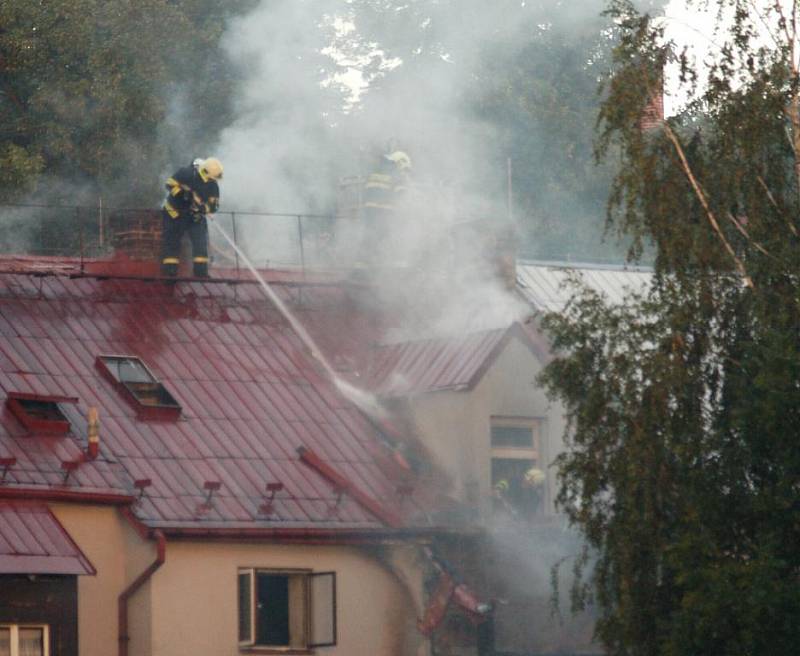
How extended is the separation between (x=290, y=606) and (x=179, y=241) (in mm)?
6830

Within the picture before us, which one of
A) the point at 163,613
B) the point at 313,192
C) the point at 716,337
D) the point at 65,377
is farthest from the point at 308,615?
the point at 313,192

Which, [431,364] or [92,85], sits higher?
[92,85]

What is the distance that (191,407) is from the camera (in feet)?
92.7

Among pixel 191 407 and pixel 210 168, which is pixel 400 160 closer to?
pixel 210 168

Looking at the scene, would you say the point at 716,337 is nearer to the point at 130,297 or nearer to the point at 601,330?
the point at 601,330

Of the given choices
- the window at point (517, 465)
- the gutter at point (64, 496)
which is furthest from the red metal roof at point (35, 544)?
the window at point (517, 465)

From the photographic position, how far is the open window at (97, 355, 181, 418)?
27.8 m

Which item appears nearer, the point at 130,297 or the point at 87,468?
the point at 87,468

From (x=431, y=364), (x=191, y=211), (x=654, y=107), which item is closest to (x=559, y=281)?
(x=431, y=364)

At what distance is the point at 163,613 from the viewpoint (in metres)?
25.7

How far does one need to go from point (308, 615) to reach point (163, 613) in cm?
206

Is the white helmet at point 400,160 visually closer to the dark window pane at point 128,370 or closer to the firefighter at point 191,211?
the firefighter at point 191,211

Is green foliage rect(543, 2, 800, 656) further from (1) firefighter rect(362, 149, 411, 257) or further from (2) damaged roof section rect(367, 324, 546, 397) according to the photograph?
(1) firefighter rect(362, 149, 411, 257)

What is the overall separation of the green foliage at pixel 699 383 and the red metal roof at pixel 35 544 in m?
5.58
